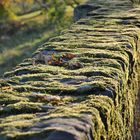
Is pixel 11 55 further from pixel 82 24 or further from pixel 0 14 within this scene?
pixel 82 24

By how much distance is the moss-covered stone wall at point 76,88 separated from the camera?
7.12 feet

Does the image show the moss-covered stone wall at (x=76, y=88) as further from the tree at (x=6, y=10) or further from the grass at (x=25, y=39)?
the tree at (x=6, y=10)

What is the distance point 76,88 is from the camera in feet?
8.86

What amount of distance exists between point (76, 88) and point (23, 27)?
588 inches

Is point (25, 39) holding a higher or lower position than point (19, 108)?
lower

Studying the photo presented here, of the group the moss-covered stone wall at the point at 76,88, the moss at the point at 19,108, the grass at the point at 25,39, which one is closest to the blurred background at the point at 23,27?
the grass at the point at 25,39

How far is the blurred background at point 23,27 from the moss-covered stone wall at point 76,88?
7.50 meters

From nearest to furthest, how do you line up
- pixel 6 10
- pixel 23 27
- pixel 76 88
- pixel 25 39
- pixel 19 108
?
A: 1. pixel 19 108
2. pixel 76 88
3. pixel 25 39
4. pixel 23 27
5. pixel 6 10

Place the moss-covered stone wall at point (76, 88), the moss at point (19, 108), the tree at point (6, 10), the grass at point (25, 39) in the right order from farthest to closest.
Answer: the tree at point (6, 10), the grass at point (25, 39), the moss at point (19, 108), the moss-covered stone wall at point (76, 88)

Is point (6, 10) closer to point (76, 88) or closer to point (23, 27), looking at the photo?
point (23, 27)

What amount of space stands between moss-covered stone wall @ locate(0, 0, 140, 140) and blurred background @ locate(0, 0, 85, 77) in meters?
7.50

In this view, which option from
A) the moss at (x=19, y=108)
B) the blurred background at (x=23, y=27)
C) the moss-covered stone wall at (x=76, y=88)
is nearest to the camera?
the moss-covered stone wall at (x=76, y=88)

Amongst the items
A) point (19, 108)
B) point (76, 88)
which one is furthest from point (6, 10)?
point (19, 108)

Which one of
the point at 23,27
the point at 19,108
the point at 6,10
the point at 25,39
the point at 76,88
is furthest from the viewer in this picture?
the point at 6,10
